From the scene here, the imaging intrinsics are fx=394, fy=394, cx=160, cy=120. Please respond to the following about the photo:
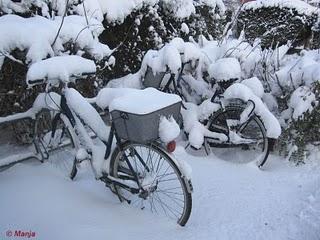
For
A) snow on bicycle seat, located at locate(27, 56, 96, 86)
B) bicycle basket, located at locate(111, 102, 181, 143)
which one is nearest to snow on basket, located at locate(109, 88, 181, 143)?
bicycle basket, located at locate(111, 102, 181, 143)

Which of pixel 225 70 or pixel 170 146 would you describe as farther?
pixel 225 70

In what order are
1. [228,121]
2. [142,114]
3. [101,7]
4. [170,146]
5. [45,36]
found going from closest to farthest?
[142,114] → [170,146] → [45,36] → [228,121] → [101,7]

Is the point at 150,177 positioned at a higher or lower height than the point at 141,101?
lower

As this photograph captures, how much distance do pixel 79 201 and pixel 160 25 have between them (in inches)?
147

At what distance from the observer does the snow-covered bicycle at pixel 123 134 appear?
111 inches

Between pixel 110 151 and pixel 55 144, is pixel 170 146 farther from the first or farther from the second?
pixel 55 144

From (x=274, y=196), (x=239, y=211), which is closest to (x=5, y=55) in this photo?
(x=239, y=211)

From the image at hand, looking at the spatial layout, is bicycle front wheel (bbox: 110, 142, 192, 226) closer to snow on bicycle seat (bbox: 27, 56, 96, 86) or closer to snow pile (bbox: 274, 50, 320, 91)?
snow on bicycle seat (bbox: 27, 56, 96, 86)

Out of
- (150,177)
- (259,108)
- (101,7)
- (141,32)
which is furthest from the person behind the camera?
(141,32)

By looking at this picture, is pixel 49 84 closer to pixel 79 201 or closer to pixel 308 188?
pixel 79 201

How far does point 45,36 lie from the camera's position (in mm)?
3863

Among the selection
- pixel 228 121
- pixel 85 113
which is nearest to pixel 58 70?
pixel 85 113

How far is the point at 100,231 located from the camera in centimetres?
299

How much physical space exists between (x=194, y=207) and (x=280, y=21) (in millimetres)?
6648
